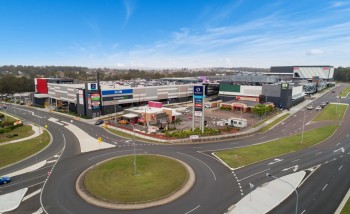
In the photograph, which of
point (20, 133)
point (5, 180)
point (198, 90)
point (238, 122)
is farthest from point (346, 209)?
point (20, 133)

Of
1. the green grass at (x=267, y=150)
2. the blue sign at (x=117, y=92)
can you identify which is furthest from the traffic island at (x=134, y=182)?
the blue sign at (x=117, y=92)

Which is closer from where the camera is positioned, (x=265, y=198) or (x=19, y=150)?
(x=265, y=198)

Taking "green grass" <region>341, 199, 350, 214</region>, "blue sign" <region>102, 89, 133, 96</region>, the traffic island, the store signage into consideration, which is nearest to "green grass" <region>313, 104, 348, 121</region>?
"green grass" <region>341, 199, 350, 214</region>

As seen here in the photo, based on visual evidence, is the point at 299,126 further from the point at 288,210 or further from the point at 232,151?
the point at 288,210

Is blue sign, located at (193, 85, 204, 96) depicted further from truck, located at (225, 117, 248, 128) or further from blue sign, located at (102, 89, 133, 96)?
blue sign, located at (102, 89, 133, 96)

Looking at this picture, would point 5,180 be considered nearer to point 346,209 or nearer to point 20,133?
point 20,133

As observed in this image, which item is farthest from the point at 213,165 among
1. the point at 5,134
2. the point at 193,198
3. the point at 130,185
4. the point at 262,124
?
the point at 5,134
